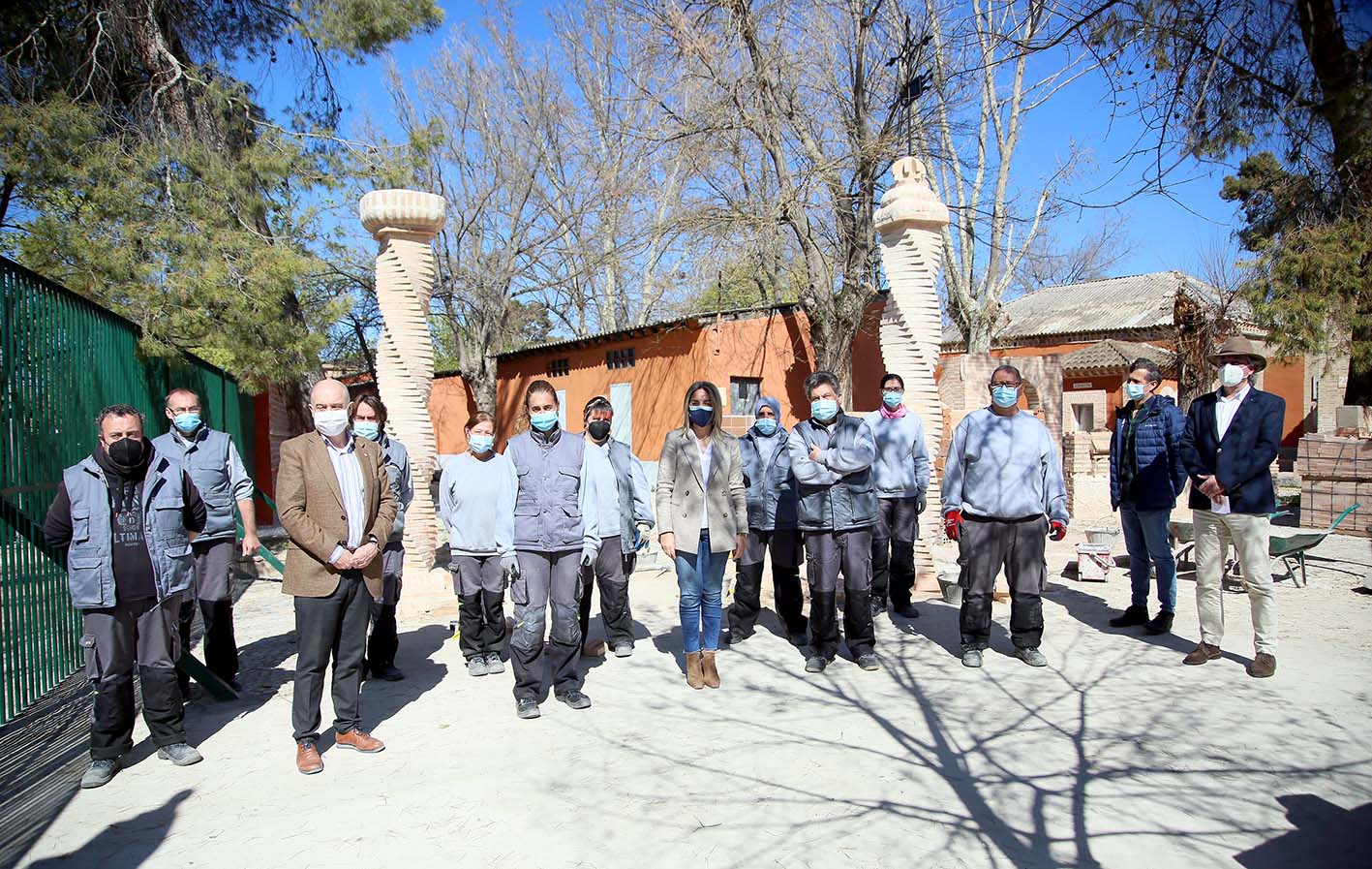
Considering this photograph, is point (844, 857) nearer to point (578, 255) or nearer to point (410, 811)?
point (410, 811)

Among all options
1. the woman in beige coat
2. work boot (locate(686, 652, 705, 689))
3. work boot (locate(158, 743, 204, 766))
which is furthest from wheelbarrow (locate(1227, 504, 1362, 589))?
work boot (locate(158, 743, 204, 766))

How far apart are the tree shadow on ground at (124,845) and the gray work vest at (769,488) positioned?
3697 millimetres

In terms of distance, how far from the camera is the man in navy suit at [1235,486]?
16.1 feet

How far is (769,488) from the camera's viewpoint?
588 centimetres

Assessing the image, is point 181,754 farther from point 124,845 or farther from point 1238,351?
point 1238,351

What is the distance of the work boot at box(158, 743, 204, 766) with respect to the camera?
13.1 ft

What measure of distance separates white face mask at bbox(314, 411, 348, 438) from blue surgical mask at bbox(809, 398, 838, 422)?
2.83m

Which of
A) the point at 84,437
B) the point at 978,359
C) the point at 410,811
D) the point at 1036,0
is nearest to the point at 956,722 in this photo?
the point at 410,811

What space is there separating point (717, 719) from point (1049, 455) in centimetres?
271

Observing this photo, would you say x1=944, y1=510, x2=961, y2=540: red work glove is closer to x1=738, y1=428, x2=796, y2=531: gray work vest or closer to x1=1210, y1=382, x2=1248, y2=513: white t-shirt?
x1=738, y1=428, x2=796, y2=531: gray work vest

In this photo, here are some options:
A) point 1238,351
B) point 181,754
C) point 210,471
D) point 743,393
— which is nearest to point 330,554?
point 181,754

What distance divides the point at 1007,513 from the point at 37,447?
19.0 ft

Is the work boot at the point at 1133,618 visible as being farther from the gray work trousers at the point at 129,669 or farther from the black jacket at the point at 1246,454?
the gray work trousers at the point at 129,669

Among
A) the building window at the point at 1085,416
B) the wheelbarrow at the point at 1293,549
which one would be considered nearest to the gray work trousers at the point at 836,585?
the wheelbarrow at the point at 1293,549
